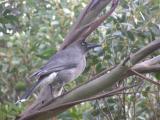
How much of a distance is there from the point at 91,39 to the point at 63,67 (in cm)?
25

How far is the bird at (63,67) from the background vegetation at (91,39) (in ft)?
0.18

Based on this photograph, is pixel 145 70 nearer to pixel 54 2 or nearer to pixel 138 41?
pixel 138 41

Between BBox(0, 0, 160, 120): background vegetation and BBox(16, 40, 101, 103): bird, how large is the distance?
0.06 m

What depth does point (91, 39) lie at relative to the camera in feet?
8.84

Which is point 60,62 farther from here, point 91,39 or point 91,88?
point 91,88

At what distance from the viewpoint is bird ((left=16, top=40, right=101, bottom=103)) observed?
2.31 meters

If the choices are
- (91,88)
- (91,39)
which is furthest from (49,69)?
(91,88)

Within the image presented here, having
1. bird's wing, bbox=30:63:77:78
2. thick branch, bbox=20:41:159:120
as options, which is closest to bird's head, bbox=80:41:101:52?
bird's wing, bbox=30:63:77:78

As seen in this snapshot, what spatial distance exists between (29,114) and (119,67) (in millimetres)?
359

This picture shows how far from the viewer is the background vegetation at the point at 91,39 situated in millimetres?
2371

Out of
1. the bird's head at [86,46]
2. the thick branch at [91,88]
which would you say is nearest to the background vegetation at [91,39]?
the bird's head at [86,46]

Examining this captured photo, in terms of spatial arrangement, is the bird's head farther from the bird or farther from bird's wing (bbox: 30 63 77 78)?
bird's wing (bbox: 30 63 77 78)

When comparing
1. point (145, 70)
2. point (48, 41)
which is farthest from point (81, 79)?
point (145, 70)

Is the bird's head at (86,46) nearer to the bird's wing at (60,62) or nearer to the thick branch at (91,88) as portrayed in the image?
the bird's wing at (60,62)
